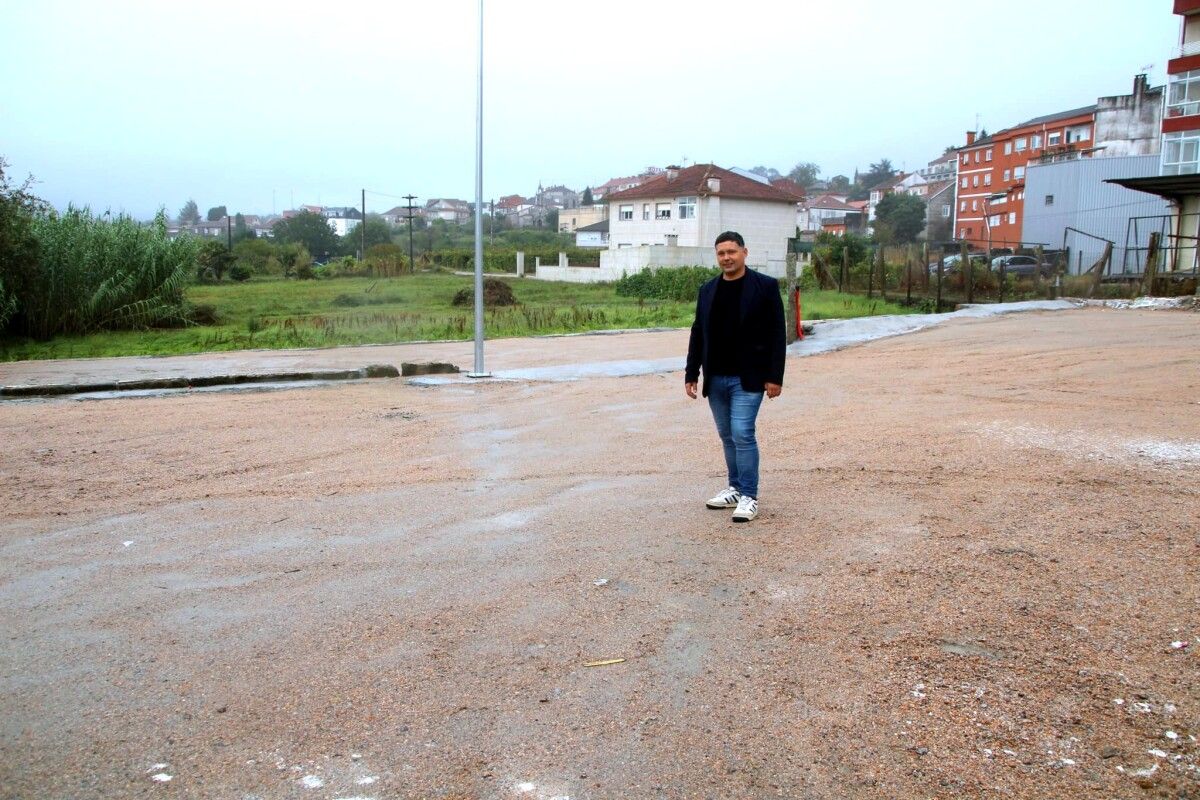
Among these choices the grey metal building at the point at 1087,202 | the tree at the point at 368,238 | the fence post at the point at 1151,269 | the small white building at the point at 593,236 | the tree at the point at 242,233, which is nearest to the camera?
the fence post at the point at 1151,269

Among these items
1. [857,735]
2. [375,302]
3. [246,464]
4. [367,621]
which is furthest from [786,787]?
[375,302]

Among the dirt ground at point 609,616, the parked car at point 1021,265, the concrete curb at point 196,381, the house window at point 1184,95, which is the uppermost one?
the house window at point 1184,95

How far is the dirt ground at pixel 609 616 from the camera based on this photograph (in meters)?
3.46

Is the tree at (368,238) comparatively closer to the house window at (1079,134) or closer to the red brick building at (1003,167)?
the red brick building at (1003,167)

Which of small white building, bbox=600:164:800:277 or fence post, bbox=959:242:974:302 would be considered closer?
fence post, bbox=959:242:974:302

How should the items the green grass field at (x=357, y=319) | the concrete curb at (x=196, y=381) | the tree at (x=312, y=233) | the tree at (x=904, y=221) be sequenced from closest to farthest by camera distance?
the concrete curb at (x=196, y=381), the green grass field at (x=357, y=319), the tree at (x=312, y=233), the tree at (x=904, y=221)

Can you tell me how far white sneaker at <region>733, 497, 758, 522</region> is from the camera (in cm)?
634

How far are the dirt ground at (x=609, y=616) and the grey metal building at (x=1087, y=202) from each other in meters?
39.0

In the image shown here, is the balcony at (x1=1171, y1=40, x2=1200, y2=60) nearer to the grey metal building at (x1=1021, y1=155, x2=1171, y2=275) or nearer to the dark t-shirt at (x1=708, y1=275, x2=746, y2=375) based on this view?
the grey metal building at (x1=1021, y1=155, x2=1171, y2=275)

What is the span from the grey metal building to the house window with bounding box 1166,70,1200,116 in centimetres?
400

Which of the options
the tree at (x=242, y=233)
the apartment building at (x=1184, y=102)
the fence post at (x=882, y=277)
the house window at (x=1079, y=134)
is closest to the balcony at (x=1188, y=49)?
the apartment building at (x=1184, y=102)

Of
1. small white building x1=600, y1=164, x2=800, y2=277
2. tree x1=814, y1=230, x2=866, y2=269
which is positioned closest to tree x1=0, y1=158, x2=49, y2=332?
tree x1=814, y1=230, x2=866, y2=269

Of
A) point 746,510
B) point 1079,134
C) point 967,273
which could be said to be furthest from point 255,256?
point 1079,134

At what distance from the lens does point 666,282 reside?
1719 inches
